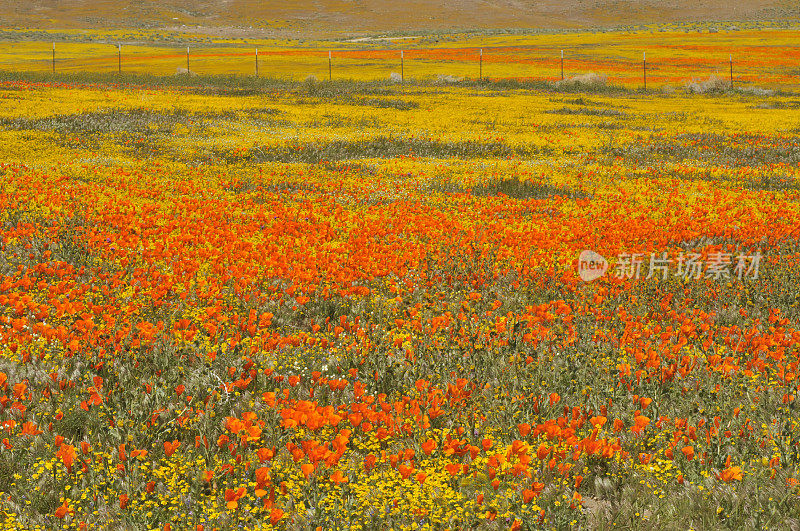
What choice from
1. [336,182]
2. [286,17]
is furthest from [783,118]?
[286,17]

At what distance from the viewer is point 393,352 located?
619 cm

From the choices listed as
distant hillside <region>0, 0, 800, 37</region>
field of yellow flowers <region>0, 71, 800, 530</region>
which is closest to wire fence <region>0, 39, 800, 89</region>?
field of yellow flowers <region>0, 71, 800, 530</region>

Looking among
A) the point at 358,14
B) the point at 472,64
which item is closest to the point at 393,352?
the point at 472,64

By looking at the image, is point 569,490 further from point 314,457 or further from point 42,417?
point 42,417

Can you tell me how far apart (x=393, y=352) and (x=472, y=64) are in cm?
6487

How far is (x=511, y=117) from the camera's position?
30.7 metres

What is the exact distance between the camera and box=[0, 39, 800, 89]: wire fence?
2116 inches

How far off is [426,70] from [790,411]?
58335 millimetres

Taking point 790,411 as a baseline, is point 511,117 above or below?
above

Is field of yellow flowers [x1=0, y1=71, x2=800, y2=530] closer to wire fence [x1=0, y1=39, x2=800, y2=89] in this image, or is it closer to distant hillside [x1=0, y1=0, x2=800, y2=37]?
wire fence [x1=0, y1=39, x2=800, y2=89]

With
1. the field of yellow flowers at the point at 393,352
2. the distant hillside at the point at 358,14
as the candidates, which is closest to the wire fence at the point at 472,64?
the field of yellow flowers at the point at 393,352

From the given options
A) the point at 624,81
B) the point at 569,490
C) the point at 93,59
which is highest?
the point at 93,59

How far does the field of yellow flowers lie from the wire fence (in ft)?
131

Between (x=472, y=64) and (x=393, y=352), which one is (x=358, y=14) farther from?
(x=393, y=352)
